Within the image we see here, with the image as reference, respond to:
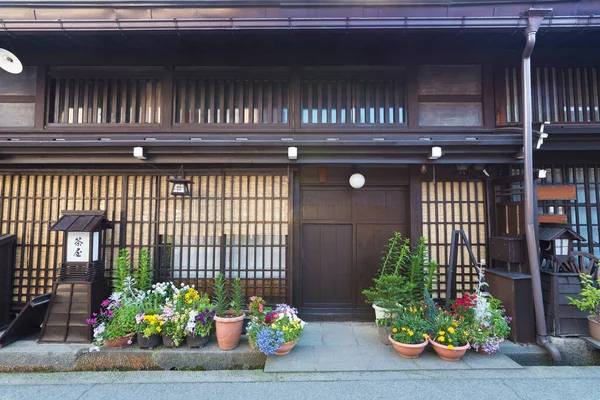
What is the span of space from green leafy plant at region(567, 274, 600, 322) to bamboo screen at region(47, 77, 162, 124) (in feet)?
25.7

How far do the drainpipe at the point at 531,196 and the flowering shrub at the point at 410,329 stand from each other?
72.4 inches

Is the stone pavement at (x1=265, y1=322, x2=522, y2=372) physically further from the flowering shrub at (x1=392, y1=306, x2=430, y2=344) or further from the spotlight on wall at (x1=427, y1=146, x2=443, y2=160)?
A: the spotlight on wall at (x1=427, y1=146, x2=443, y2=160)

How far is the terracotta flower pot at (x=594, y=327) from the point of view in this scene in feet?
15.0

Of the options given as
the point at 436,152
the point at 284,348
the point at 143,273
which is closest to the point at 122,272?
the point at 143,273

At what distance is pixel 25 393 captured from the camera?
3799 mm

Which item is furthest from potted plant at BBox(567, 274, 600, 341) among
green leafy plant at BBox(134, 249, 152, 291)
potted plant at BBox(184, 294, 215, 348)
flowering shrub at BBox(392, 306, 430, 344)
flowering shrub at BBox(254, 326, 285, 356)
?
green leafy plant at BBox(134, 249, 152, 291)

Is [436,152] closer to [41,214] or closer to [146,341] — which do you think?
[146,341]

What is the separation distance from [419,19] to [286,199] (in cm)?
383

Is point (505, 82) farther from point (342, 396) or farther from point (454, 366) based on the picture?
point (342, 396)

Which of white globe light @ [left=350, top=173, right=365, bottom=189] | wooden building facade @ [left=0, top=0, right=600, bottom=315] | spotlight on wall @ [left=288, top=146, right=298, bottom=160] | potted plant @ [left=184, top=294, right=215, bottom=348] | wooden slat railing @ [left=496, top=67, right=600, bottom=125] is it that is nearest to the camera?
potted plant @ [left=184, top=294, right=215, bottom=348]

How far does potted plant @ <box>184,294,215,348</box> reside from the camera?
457 cm

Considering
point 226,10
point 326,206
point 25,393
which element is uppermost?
point 226,10

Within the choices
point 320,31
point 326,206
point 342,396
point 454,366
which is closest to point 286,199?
point 326,206

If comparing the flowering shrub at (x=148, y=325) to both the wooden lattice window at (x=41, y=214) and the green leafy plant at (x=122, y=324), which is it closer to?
the green leafy plant at (x=122, y=324)
